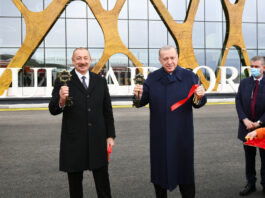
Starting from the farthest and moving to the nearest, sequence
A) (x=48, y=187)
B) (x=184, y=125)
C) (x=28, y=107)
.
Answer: (x=28, y=107)
(x=48, y=187)
(x=184, y=125)

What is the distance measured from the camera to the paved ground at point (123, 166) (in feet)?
14.6

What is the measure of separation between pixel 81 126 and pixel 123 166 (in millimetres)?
2810

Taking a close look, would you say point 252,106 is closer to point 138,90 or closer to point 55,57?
point 138,90

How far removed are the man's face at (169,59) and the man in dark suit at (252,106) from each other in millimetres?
1628

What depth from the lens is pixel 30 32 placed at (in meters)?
22.3

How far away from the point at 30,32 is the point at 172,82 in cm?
2150

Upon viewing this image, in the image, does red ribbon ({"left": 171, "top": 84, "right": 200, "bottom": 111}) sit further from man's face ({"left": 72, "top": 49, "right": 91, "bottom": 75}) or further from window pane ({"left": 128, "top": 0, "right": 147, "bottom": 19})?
window pane ({"left": 128, "top": 0, "right": 147, "bottom": 19})

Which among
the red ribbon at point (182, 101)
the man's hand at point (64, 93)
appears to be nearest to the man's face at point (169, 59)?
the red ribbon at point (182, 101)

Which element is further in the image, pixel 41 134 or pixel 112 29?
pixel 112 29

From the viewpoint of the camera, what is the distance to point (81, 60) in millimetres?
3070

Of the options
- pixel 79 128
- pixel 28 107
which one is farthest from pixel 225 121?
pixel 28 107

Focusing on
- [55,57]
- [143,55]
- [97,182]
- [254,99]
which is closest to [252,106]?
[254,99]

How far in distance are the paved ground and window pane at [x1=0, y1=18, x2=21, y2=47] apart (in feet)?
57.7

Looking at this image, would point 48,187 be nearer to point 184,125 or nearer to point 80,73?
point 80,73
